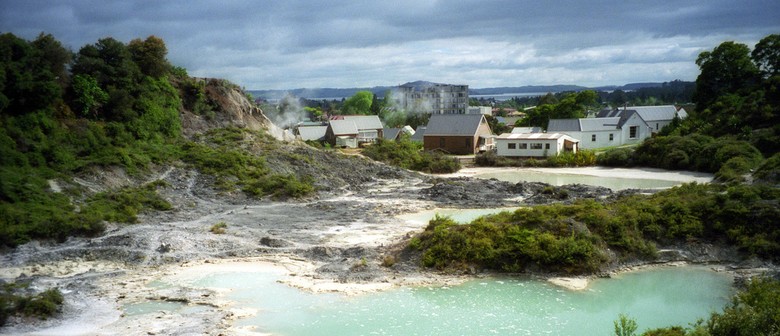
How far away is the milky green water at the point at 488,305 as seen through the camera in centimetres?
1625

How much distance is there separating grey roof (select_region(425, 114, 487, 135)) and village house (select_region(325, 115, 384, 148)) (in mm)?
7659

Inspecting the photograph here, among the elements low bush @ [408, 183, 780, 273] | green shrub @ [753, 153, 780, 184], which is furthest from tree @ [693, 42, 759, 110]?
low bush @ [408, 183, 780, 273]

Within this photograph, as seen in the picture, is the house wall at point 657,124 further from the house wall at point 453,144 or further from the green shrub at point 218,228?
the green shrub at point 218,228

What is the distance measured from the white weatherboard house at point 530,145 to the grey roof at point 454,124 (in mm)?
5834

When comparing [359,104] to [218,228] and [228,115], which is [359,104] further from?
[218,228]

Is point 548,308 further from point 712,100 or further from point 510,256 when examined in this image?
point 712,100

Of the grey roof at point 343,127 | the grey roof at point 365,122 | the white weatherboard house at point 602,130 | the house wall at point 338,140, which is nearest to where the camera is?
the white weatherboard house at point 602,130

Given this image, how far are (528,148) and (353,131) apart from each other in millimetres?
23608

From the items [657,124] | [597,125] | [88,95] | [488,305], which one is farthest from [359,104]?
[488,305]

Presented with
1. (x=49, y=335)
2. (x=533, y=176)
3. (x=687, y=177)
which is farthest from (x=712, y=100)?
(x=49, y=335)

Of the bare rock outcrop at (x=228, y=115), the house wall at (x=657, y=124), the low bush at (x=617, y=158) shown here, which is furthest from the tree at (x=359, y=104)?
the low bush at (x=617, y=158)

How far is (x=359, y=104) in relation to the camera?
121938 millimetres

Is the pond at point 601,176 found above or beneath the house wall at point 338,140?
beneath

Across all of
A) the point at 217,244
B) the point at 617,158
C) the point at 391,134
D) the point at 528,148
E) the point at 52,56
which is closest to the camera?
the point at 217,244
